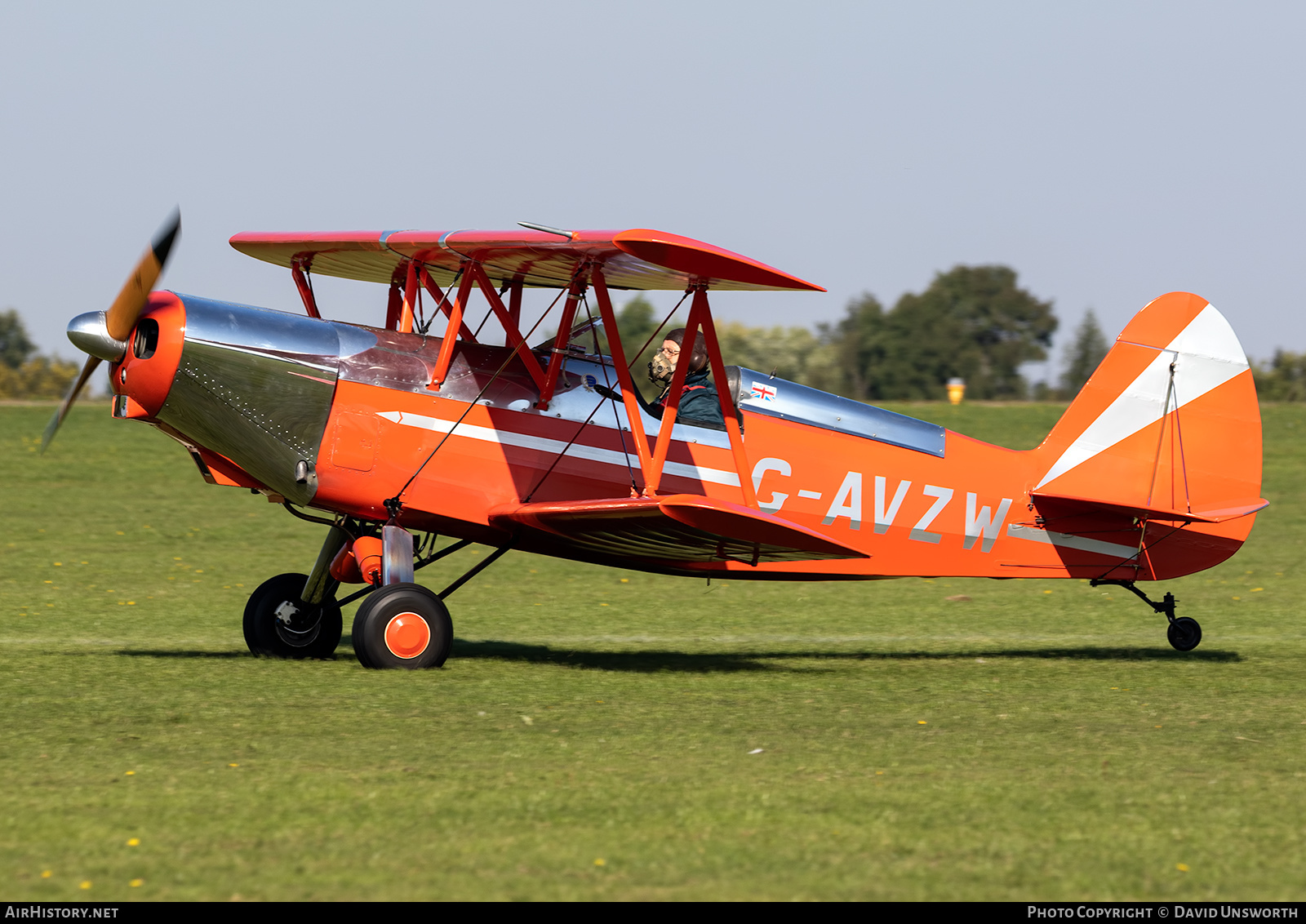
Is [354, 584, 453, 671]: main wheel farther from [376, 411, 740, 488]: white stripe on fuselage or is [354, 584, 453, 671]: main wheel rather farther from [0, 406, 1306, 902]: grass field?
[376, 411, 740, 488]: white stripe on fuselage

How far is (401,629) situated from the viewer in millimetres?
9055

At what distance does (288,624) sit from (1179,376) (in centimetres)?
712

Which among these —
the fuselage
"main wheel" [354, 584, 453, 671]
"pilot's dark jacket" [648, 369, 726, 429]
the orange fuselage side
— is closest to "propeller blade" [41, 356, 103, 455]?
the fuselage

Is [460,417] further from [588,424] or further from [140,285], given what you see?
[140,285]

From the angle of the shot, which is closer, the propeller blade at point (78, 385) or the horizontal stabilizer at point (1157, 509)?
the propeller blade at point (78, 385)

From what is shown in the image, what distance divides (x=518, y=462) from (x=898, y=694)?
3.04 meters

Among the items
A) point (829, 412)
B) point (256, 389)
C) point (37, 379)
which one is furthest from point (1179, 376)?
point (37, 379)

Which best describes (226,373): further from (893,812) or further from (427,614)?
(893,812)

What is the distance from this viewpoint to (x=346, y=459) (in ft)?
30.6

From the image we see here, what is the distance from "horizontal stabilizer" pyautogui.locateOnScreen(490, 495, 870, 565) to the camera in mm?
8375

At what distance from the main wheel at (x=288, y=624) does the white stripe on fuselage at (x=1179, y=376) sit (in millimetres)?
6042

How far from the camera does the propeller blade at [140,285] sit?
8609 mm

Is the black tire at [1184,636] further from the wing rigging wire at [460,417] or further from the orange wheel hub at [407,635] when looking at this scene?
the orange wheel hub at [407,635]

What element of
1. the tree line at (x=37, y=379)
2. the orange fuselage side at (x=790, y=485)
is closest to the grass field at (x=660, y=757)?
the orange fuselage side at (x=790, y=485)
